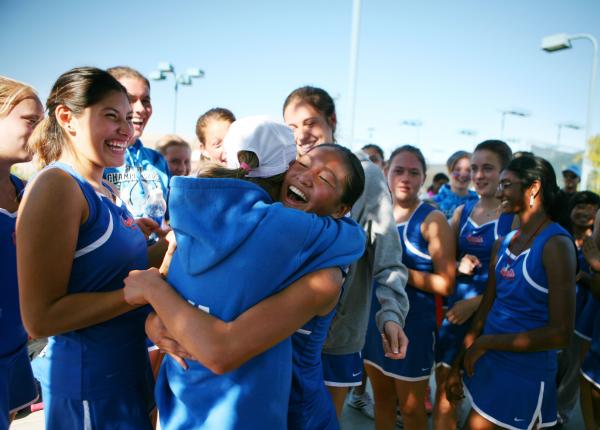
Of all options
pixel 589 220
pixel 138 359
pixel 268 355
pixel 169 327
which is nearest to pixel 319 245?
pixel 268 355

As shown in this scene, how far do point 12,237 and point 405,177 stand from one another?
102 inches

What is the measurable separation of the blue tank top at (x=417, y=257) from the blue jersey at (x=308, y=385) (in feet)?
5.43

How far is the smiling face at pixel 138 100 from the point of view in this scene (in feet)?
10.00

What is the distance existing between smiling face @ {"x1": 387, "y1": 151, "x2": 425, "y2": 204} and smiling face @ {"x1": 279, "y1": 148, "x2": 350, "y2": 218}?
174 cm

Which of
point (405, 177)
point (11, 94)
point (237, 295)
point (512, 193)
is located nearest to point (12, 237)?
point (11, 94)

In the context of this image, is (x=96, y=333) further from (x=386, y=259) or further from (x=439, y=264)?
(x=439, y=264)

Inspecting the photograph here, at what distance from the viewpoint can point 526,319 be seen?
2.47 meters

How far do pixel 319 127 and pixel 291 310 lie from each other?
149cm

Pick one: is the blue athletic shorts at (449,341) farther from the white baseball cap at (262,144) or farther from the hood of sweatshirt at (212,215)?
the hood of sweatshirt at (212,215)

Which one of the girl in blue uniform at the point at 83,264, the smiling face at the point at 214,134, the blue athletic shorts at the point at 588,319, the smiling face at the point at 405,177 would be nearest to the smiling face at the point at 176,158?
the smiling face at the point at 214,134

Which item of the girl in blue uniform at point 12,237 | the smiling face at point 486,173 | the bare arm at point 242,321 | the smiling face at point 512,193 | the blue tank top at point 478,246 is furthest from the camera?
the smiling face at point 486,173

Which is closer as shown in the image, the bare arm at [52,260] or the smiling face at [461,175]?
the bare arm at [52,260]

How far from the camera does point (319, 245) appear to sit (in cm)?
126

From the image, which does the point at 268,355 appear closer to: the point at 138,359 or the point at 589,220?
the point at 138,359
